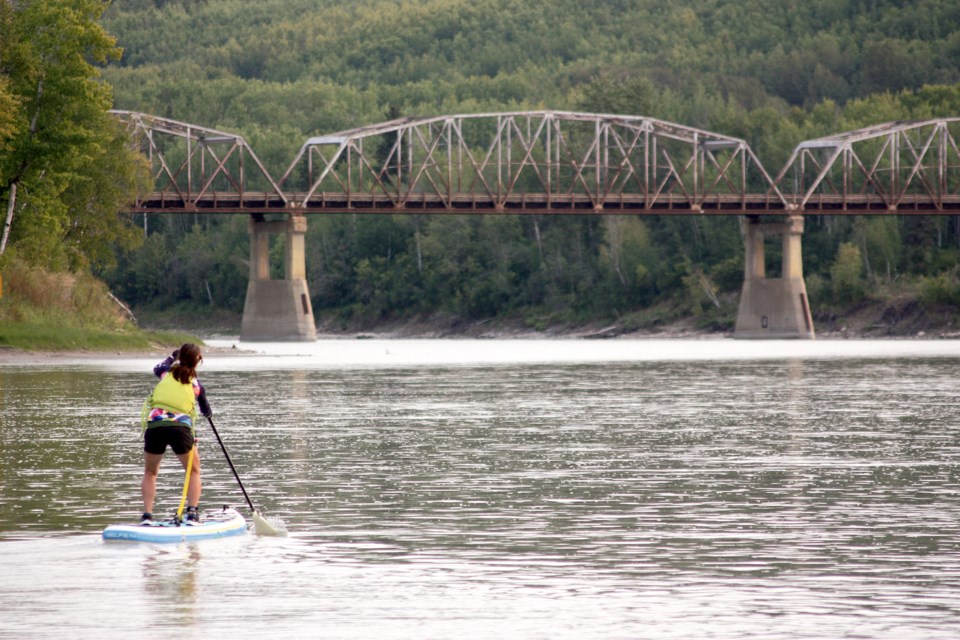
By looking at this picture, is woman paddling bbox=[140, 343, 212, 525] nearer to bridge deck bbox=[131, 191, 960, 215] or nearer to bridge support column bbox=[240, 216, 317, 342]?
bridge support column bbox=[240, 216, 317, 342]

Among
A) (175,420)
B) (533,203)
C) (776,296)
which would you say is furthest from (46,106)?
(533,203)

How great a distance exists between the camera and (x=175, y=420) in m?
19.1

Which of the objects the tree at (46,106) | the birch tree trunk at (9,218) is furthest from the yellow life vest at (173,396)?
the birch tree trunk at (9,218)

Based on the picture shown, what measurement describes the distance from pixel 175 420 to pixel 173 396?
276mm

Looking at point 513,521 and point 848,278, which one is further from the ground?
point 848,278

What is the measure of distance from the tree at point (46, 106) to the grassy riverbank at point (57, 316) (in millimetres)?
1715

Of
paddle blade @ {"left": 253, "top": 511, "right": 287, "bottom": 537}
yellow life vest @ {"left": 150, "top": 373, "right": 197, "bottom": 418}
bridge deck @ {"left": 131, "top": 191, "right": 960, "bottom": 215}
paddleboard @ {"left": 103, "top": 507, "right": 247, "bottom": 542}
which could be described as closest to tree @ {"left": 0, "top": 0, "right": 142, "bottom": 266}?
bridge deck @ {"left": 131, "top": 191, "right": 960, "bottom": 215}

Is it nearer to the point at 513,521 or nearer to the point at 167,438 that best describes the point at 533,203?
the point at 513,521

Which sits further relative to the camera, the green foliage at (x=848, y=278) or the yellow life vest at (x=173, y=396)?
the green foliage at (x=848, y=278)

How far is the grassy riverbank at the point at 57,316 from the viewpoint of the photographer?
7256 cm

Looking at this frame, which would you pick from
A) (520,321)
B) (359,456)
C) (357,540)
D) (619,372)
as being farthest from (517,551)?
(520,321)

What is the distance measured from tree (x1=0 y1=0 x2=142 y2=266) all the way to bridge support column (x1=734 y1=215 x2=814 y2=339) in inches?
2855

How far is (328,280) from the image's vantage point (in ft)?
614

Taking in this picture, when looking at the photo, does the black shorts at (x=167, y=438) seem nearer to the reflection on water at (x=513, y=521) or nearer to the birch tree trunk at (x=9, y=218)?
the reflection on water at (x=513, y=521)
